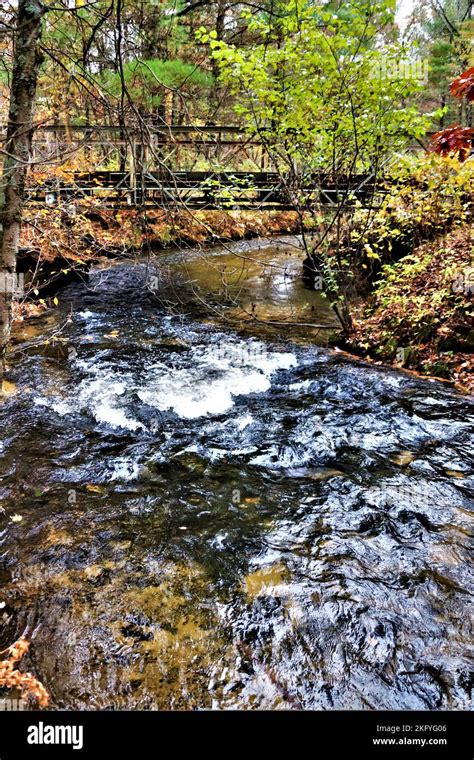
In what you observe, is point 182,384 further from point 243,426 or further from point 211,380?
point 243,426

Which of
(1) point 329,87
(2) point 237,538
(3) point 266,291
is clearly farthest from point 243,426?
(3) point 266,291

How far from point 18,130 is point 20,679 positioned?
331cm

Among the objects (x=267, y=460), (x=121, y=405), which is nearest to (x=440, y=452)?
(x=267, y=460)

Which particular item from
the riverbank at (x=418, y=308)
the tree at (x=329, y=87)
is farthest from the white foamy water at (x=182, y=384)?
the tree at (x=329, y=87)

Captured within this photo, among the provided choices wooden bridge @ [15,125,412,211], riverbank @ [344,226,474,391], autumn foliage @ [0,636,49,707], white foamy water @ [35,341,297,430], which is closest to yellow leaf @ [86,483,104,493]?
white foamy water @ [35,341,297,430]

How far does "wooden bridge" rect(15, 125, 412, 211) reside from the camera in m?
2.63

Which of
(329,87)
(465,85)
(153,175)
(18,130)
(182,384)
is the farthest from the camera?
(153,175)

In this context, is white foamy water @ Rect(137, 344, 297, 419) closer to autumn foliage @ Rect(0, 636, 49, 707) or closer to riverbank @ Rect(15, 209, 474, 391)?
riverbank @ Rect(15, 209, 474, 391)

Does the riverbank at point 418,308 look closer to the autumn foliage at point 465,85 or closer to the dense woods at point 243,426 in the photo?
the dense woods at point 243,426

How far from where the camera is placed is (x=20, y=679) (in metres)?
2.49

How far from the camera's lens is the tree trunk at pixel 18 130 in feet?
8.79

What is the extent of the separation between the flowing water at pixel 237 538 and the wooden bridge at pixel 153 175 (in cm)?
261

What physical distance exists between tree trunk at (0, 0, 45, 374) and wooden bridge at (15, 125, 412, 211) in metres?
0.26

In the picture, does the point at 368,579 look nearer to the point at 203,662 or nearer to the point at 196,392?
the point at 203,662
